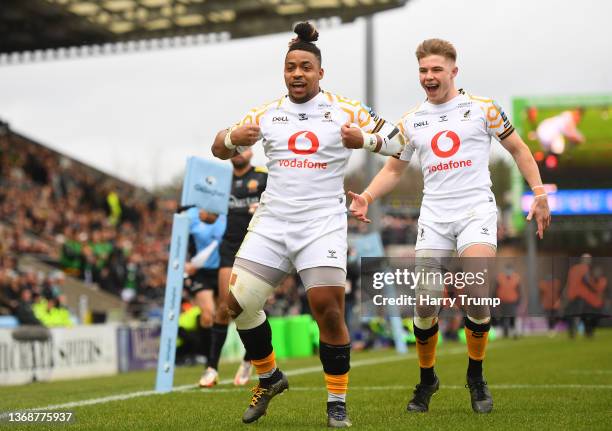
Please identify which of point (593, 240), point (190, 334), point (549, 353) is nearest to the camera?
point (190, 334)

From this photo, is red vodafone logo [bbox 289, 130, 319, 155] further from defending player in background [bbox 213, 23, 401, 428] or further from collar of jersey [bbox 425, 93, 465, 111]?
collar of jersey [bbox 425, 93, 465, 111]

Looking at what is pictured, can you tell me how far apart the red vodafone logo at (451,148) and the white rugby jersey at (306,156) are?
1035 millimetres

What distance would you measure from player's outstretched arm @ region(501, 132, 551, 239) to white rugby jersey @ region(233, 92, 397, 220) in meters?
1.42

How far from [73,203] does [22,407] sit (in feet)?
80.1

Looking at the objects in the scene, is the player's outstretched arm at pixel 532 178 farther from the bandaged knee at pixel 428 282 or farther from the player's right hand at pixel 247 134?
the player's right hand at pixel 247 134

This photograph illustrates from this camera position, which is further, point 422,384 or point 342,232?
point 422,384

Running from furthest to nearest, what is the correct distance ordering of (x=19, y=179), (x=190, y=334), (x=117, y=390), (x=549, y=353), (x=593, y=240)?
(x=593, y=240) → (x=19, y=179) → (x=549, y=353) → (x=190, y=334) → (x=117, y=390)

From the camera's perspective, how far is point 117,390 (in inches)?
412

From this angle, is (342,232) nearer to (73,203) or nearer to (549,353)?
(549,353)

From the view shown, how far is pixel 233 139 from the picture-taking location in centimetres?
670

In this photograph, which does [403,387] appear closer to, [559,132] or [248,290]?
[248,290]

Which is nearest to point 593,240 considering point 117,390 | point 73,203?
point 73,203

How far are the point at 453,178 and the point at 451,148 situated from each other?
213 millimetres

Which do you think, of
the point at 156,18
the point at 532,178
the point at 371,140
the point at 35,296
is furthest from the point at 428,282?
the point at 156,18
